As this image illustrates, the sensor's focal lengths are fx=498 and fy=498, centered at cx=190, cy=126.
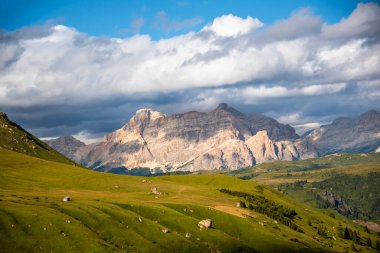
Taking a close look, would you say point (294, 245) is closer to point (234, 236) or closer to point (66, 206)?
point (234, 236)

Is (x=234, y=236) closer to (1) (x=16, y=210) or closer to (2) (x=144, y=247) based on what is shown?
(2) (x=144, y=247)

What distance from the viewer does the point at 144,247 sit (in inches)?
5576

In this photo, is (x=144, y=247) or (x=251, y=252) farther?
(x=251, y=252)

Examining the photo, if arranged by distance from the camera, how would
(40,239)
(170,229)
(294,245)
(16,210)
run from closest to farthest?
(40,239) → (16,210) → (170,229) → (294,245)

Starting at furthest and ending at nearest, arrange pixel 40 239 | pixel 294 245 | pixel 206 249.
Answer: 1. pixel 294 245
2. pixel 206 249
3. pixel 40 239

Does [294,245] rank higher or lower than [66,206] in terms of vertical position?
lower

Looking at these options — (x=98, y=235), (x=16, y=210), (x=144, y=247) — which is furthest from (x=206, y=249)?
(x=16, y=210)

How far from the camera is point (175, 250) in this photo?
14775cm

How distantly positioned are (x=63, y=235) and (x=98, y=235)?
42.7ft

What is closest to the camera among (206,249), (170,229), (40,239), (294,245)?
(40,239)

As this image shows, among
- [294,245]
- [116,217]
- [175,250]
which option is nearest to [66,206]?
[116,217]

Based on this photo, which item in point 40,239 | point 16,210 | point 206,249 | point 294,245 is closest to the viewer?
point 40,239

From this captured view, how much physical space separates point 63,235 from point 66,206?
28.3m

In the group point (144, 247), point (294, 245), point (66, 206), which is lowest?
point (294, 245)
